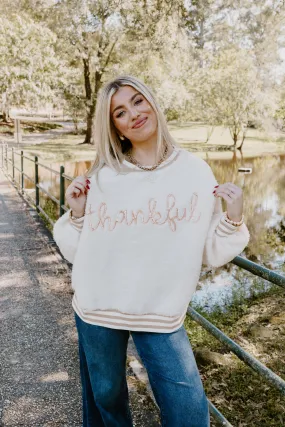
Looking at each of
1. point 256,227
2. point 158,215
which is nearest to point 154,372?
point 158,215

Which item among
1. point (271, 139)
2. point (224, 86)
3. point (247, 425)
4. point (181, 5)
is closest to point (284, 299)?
point (247, 425)

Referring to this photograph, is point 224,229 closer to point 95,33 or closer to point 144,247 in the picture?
point 144,247

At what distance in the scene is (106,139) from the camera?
173cm

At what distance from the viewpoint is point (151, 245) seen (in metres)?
1.52

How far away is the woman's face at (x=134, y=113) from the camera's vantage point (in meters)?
1.67

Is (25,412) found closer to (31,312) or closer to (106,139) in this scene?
(31,312)

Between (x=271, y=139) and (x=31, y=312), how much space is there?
28703mm

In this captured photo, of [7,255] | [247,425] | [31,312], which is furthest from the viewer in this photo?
[7,255]

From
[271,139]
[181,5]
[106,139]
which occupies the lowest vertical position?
[271,139]

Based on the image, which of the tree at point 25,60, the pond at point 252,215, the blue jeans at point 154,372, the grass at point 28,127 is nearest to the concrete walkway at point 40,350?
the blue jeans at point 154,372

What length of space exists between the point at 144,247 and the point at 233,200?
0.32 metres

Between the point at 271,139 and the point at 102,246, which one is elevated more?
the point at 102,246

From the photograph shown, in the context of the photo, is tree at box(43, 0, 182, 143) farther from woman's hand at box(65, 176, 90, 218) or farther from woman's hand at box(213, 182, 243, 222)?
woman's hand at box(213, 182, 243, 222)

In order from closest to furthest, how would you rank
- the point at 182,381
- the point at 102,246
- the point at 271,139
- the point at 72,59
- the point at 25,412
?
the point at 182,381 → the point at 102,246 → the point at 25,412 → the point at 72,59 → the point at 271,139
